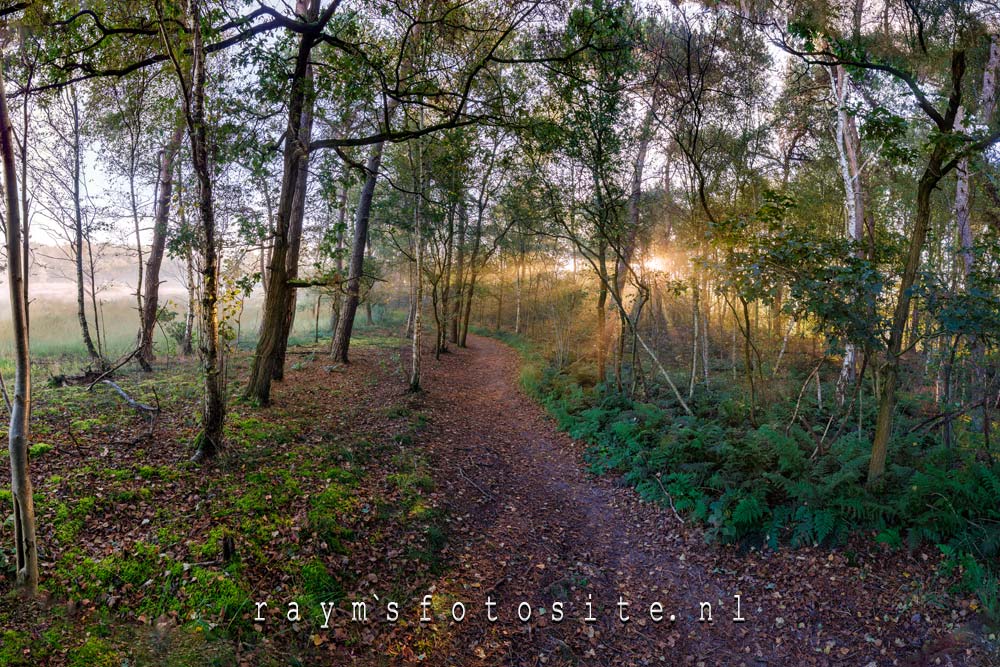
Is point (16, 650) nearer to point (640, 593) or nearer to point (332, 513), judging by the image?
point (332, 513)

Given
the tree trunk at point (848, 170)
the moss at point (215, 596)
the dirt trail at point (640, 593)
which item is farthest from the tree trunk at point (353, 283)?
the tree trunk at point (848, 170)

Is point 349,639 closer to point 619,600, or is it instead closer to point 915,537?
point 619,600

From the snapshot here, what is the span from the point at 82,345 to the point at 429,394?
12893 mm

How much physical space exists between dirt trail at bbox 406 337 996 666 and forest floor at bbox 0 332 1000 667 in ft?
0.07

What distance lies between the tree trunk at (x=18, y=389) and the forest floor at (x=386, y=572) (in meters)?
0.26

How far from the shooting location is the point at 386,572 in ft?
15.2

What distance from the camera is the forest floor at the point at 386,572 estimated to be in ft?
11.7

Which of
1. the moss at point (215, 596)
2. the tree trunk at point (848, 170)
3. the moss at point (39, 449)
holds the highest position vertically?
the tree trunk at point (848, 170)

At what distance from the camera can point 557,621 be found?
450cm

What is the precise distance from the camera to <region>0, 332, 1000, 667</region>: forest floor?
3.56 meters

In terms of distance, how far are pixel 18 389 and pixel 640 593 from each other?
18.9 ft

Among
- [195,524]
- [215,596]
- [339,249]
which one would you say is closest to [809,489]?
[215,596]

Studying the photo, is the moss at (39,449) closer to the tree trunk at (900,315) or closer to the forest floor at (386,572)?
the forest floor at (386,572)

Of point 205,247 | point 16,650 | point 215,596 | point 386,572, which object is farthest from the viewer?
point 205,247
